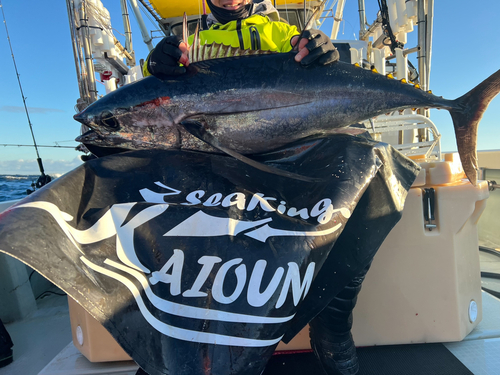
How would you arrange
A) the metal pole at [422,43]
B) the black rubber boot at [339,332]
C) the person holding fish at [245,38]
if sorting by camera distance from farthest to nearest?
the metal pole at [422,43], the person holding fish at [245,38], the black rubber boot at [339,332]

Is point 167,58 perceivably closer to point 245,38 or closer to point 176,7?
point 245,38

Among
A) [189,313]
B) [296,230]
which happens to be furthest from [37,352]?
[296,230]

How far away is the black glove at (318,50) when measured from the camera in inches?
52.2

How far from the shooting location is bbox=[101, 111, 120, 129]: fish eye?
1442mm

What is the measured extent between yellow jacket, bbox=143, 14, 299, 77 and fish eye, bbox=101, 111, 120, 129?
41 centimetres

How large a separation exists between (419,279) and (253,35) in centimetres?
165

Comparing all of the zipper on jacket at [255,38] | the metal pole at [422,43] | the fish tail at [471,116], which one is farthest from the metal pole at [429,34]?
the zipper on jacket at [255,38]

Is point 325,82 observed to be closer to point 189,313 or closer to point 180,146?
point 180,146

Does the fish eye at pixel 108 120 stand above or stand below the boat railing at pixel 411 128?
above

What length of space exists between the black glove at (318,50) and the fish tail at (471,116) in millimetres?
762

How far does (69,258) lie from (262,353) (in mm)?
664

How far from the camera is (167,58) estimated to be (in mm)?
1314

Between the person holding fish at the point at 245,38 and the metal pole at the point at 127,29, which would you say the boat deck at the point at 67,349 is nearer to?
the person holding fish at the point at 245,38

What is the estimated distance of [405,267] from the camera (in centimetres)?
148
